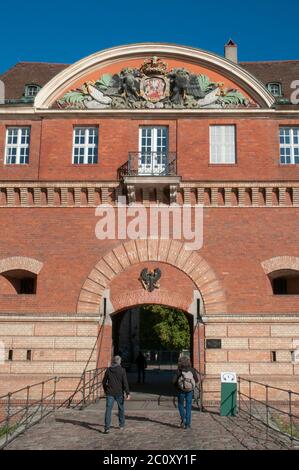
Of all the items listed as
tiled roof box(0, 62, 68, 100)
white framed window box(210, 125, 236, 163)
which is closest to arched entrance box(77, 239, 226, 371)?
white framed window box(210, 125, 236, 163)

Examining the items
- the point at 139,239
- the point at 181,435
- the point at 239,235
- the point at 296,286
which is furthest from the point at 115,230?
the point at 181,435

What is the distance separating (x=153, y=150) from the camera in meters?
20.0

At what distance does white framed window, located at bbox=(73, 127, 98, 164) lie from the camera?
20141 millimetres

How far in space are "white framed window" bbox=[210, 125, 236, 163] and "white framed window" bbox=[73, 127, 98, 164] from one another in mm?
4694

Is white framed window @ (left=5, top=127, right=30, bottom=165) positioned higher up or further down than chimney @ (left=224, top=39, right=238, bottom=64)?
further down

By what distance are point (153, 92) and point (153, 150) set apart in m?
2.44

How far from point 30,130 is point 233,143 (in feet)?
26.9

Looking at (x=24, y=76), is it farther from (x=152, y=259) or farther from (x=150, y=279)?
(x=150, y=279)

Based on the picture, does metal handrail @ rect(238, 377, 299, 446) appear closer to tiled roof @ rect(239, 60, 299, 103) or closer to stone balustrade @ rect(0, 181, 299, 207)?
stone balustrade @ rect(0, 181, 299, 207)

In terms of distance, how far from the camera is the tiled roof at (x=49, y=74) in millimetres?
22969

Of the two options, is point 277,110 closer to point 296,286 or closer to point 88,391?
point 296,286

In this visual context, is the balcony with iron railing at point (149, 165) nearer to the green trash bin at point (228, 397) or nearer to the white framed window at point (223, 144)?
the white framed window at point (223, 144)

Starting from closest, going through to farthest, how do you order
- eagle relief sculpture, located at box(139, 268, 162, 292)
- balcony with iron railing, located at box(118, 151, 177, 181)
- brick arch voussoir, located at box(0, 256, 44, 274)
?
eagle relief sculpture, located at box(139, 268, 162, 292) → brick arch voussoir, located at box(0, 256, 44, 274) → balcony with iron railing, located at box(118, 151, 177, 181)

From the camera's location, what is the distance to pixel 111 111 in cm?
2003
